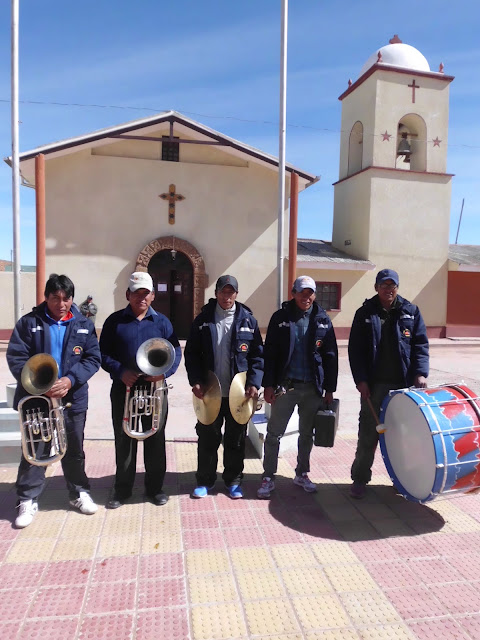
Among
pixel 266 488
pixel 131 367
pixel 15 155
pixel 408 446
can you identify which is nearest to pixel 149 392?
pixel 131 367

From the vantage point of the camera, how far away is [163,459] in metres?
4.02

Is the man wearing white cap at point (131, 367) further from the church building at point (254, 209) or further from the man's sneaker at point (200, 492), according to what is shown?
the church building at point (254, 209)

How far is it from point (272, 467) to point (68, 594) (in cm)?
193

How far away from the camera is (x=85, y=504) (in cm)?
378

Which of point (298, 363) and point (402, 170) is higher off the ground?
point (402, 170)

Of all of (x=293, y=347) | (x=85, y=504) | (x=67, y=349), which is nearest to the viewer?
(x=67, y=349)

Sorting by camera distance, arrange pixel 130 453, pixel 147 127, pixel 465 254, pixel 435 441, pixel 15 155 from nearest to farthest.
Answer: pixel 435 441 → pixel 130 453 → pixel 15 155 → pixel 147 127 → pixel 465 254

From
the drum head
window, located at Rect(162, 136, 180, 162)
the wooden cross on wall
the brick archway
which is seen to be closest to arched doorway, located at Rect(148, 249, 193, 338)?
the brick archway

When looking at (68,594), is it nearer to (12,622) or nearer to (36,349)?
(12,622)

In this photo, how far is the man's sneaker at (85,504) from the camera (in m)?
3.76

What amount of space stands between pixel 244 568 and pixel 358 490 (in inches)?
57.5

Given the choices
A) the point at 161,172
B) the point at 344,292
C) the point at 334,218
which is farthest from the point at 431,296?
the point at 161,172

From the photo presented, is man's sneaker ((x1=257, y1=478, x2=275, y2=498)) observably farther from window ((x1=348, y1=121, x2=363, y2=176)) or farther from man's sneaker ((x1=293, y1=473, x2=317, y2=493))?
window ((x1=348, y1=121, x2=363, y2=176))

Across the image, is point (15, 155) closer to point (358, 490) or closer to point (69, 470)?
point (69, 470)
